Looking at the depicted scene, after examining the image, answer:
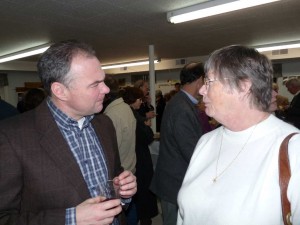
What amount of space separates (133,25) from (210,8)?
1.86m

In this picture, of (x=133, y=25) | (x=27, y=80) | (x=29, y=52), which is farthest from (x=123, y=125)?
(x=27, y=80)

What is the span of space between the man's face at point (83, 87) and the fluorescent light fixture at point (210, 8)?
9.33ft

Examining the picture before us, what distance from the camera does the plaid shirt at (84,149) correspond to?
138 centimetres

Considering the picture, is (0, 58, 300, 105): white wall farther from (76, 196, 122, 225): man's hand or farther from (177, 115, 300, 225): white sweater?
(76, 196, 122, 225): man's hand

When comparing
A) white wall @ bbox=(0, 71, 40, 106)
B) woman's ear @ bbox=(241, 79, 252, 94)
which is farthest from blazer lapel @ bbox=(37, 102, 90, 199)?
white wall @ bbox=(0, 71, 40, 106)

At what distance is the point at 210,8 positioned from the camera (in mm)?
3906

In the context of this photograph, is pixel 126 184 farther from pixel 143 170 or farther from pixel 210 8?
pixel 210 8

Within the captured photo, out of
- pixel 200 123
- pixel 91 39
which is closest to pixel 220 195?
pixel 200 123

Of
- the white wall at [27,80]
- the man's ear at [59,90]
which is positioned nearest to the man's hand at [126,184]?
the man's ear at [59,90]

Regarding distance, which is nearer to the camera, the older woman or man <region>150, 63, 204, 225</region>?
the older woman

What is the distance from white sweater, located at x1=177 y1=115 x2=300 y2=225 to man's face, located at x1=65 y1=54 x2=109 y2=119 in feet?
2.22

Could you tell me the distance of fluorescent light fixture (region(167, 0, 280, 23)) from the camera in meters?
3.59

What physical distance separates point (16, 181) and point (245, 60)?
3.84 ft

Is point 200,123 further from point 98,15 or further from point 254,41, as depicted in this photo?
point 254,41
